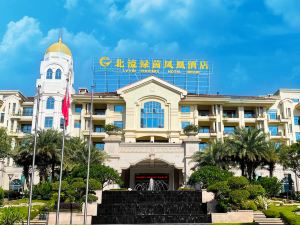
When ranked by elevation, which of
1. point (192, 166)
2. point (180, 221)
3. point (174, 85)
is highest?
point (174, 85)

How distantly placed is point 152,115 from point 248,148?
67.8 feet

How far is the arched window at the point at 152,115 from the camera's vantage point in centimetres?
6019

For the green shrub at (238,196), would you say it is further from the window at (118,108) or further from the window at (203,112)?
the window at (203,112)

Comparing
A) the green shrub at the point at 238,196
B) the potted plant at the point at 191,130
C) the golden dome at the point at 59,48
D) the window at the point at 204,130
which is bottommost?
the green shrub at the point at 238,196

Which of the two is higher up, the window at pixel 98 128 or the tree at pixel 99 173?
the window at pixel 98 128

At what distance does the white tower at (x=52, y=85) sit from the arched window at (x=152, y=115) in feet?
43.5

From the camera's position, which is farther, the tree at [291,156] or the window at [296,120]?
the window at [296,120]

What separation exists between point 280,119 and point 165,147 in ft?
92.3

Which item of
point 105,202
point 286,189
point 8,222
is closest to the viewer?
point 8,222

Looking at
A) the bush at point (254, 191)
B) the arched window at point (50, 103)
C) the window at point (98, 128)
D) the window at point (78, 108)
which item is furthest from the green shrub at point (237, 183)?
the window at point (78, 108)

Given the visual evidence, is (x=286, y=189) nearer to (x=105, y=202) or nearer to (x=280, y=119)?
(x=280, y=119)

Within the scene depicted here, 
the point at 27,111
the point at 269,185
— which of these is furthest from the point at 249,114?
the point at 27,111

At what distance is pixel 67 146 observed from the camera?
44969 millimetres

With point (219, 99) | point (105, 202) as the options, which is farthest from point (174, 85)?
point (105, 202)
